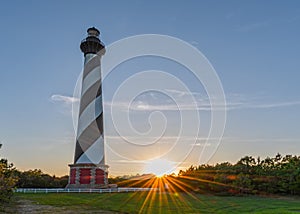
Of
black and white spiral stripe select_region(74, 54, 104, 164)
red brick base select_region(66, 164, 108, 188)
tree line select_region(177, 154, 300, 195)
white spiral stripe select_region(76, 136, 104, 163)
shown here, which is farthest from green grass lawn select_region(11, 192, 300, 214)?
tree line select_region(177, 154, 300, 195)

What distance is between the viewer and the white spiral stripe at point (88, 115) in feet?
91.0

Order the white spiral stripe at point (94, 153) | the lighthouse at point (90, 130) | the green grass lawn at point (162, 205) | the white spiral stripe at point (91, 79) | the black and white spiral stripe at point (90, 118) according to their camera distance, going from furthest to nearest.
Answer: the white spiral stripe at point (91, 79), the black and white spiral stripe at point (90, 118), the white spiral stripe at point (94, 153), the lighthouse at point (90, 130), the green grass lawn at point (162, 205)

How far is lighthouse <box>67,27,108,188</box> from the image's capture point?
26812 millimetres

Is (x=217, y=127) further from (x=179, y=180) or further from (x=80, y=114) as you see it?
(x=179, y=180)

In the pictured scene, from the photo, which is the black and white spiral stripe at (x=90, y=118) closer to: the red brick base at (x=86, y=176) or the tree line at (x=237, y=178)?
the red brick base at (x=86, y=176)

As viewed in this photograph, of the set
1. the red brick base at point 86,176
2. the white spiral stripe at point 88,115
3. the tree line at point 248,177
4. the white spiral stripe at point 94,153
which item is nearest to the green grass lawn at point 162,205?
the red brick base at point 86,176

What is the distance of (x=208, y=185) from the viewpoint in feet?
105

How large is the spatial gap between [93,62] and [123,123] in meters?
10.2

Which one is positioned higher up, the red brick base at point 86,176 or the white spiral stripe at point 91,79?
the white spiral stripe at point 91,79

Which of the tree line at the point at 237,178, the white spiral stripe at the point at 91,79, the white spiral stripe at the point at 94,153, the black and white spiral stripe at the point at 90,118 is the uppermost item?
the white spiral stripe at the point at 91,79

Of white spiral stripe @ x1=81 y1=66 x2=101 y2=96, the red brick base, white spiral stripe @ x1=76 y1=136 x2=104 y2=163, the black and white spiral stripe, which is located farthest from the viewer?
white spiral stripe @ x1=81 y1=66 x2=101 y2=96

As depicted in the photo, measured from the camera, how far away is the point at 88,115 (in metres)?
27.9

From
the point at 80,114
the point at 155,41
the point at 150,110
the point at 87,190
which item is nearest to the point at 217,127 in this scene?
the point at 150,110

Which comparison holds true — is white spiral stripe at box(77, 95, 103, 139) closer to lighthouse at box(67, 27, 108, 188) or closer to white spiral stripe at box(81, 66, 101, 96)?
lighthouse at box(67, 27, 108, 188)
